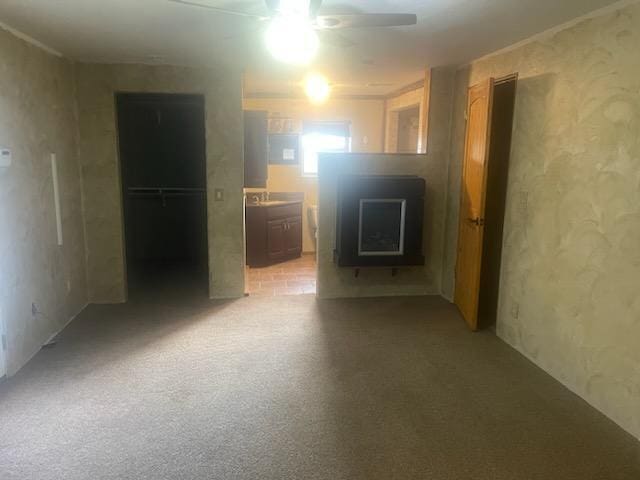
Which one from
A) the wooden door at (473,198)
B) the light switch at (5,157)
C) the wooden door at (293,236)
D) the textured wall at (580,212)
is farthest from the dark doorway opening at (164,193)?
the textured wall at (580,212)

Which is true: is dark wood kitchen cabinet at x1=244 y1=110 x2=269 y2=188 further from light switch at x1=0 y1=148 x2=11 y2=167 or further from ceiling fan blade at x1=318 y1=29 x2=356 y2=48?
light switch at x1=0 y1=148 x2=11 y2=167

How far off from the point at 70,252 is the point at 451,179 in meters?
3.67

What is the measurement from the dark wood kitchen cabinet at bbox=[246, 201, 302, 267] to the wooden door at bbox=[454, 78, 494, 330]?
8.96 ft

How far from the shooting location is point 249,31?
117 inches

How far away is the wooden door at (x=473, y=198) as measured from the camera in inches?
143

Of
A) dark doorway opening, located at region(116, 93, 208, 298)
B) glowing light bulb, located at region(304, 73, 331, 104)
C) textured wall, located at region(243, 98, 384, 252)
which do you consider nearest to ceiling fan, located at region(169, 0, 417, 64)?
glowing light bulb, located at region(304, 73, 331, 104)

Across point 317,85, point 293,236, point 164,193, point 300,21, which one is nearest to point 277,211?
point 293,236

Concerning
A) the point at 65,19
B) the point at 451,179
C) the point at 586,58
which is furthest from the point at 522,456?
the point at 65,19

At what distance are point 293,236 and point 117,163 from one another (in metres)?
2.80

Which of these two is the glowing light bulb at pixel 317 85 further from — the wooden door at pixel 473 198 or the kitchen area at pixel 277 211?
the wooden door at pixel 473 198

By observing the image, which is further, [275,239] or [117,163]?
[275,239]

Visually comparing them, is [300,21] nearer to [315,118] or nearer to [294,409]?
[294,409]

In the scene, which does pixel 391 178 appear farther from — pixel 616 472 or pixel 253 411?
pixel 616 472

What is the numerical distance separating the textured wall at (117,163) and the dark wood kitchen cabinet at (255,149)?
0.93 ft
